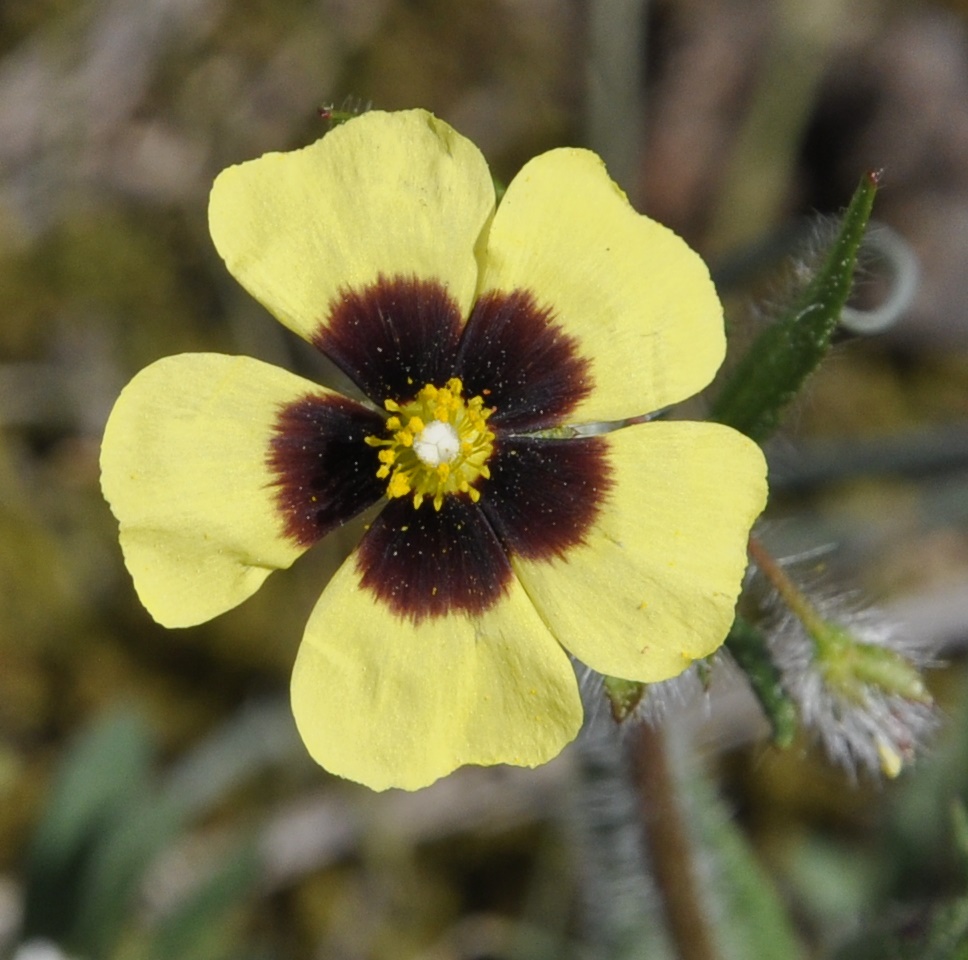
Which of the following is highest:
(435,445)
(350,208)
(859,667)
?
(350,208)

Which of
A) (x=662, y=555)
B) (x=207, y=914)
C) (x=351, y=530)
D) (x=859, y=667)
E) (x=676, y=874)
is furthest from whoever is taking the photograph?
(x=351, y=530)

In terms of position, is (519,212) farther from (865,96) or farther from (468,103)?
(865,96)

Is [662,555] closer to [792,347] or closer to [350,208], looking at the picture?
[792,347]

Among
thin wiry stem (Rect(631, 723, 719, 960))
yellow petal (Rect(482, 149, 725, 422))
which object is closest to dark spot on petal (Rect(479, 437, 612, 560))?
yellow petal (Rect(482, 149, 725, 422))

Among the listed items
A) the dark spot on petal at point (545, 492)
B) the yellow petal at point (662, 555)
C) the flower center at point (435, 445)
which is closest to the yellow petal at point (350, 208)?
the flower center at point (435, 445)

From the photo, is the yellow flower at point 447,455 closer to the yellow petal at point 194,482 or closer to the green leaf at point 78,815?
the yellow petal at point 194,482

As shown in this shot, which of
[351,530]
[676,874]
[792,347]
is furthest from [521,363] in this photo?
[351,530]

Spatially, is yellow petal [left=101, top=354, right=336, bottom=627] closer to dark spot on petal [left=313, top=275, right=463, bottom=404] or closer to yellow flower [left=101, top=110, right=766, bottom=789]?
yellow flower [left=101, top=110, right=766, bottom=789]
